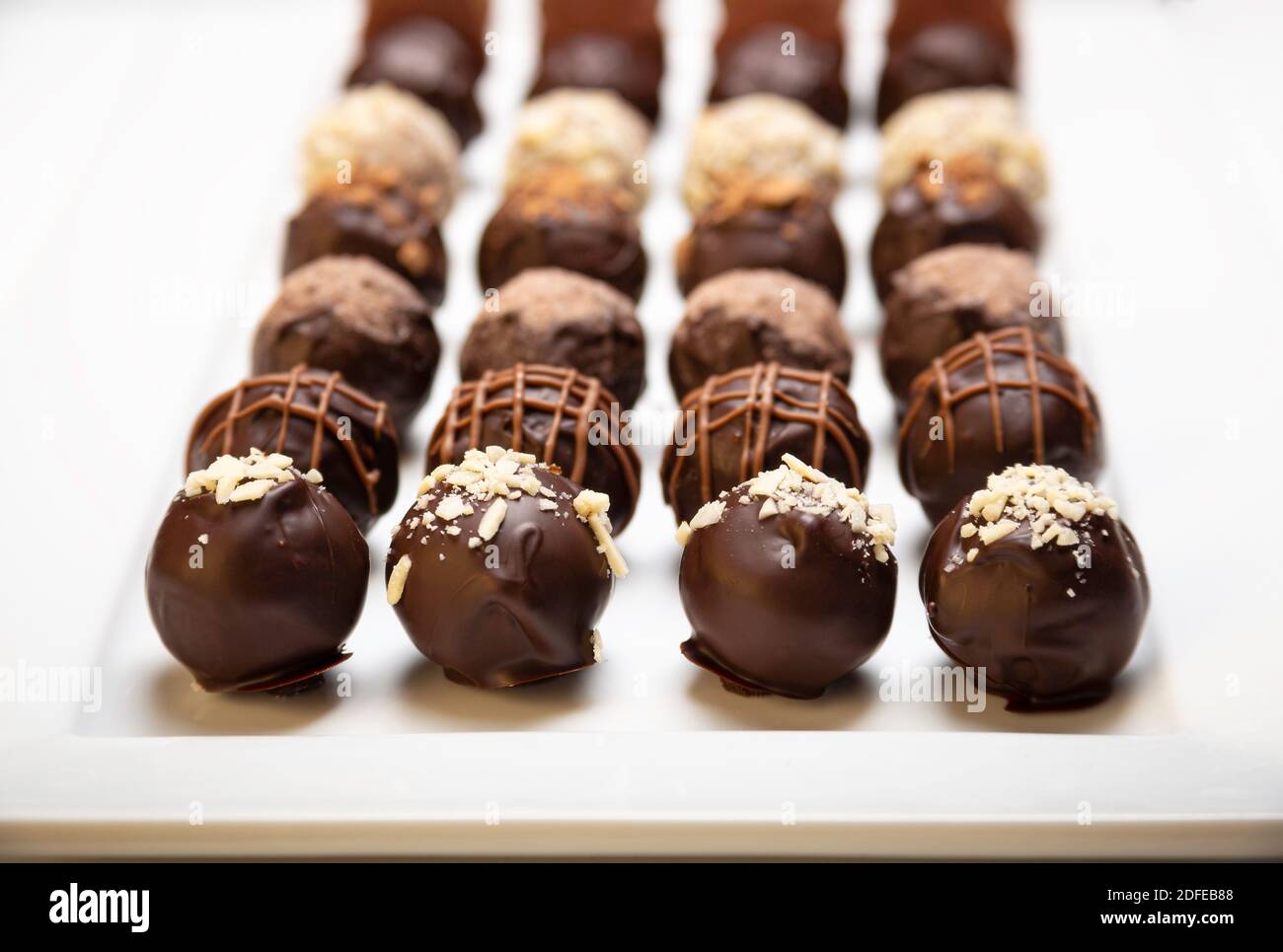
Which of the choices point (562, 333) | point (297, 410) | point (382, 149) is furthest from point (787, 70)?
point (297, 410)

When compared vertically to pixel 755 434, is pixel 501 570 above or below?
below

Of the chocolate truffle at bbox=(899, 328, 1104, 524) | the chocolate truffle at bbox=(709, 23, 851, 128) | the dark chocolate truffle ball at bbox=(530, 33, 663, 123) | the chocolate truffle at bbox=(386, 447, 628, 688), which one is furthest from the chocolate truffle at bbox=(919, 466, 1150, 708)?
the dark chocolate truffle ball at bbox=(530, 33, 663, 123)

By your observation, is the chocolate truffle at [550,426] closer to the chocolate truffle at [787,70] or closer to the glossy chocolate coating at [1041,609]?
the glossy chocolate coating at [1041,609]

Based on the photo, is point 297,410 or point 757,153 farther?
point 757,153

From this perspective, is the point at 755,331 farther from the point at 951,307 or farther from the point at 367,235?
the point at 367,235

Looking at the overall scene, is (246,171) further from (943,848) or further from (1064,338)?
(943,848)

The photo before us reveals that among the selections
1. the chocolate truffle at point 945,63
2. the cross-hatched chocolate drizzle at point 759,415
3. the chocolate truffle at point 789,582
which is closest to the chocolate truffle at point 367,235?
the cross-hatched chocolate drizzle at point 759,415
